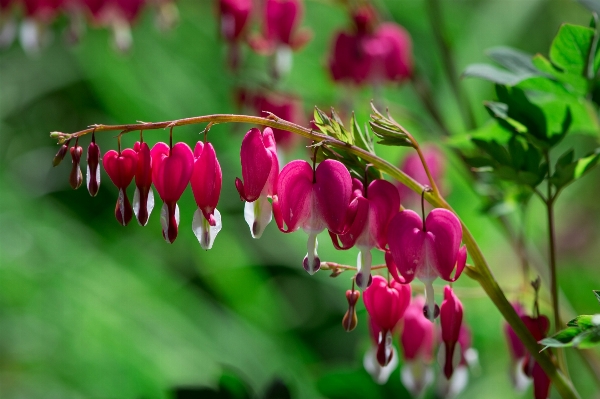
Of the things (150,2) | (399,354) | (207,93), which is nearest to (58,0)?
(150,2)

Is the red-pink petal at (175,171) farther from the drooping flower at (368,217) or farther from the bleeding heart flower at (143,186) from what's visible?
the drooping flower at (368,217)

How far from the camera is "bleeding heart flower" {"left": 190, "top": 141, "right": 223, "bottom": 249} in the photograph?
0.55 meters

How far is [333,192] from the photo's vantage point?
523mm

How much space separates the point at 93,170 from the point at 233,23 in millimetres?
722

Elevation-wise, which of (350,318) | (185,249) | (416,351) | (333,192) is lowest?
(185,249)

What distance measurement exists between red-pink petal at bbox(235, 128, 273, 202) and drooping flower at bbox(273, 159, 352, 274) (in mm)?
17

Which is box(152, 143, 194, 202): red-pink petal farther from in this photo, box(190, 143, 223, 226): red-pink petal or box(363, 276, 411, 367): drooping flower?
box(363, 276, 411, 367): drooping flower

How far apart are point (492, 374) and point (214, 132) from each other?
138cm

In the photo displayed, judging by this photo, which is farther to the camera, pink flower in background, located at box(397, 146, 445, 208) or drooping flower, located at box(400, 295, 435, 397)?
pink flower in background, located at box(397, 146, 445, 208)

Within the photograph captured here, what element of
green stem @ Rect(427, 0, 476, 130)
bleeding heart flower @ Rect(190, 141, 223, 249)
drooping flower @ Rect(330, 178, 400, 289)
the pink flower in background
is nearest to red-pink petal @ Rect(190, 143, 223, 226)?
bleeding heart flower @ Rect(190, 141, 223, 249)

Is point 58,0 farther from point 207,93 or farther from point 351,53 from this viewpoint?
point 207,93

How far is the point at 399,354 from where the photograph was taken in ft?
2.81

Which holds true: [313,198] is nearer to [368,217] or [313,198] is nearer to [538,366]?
[368,217]

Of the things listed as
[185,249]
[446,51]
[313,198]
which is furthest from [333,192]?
[185,249]
